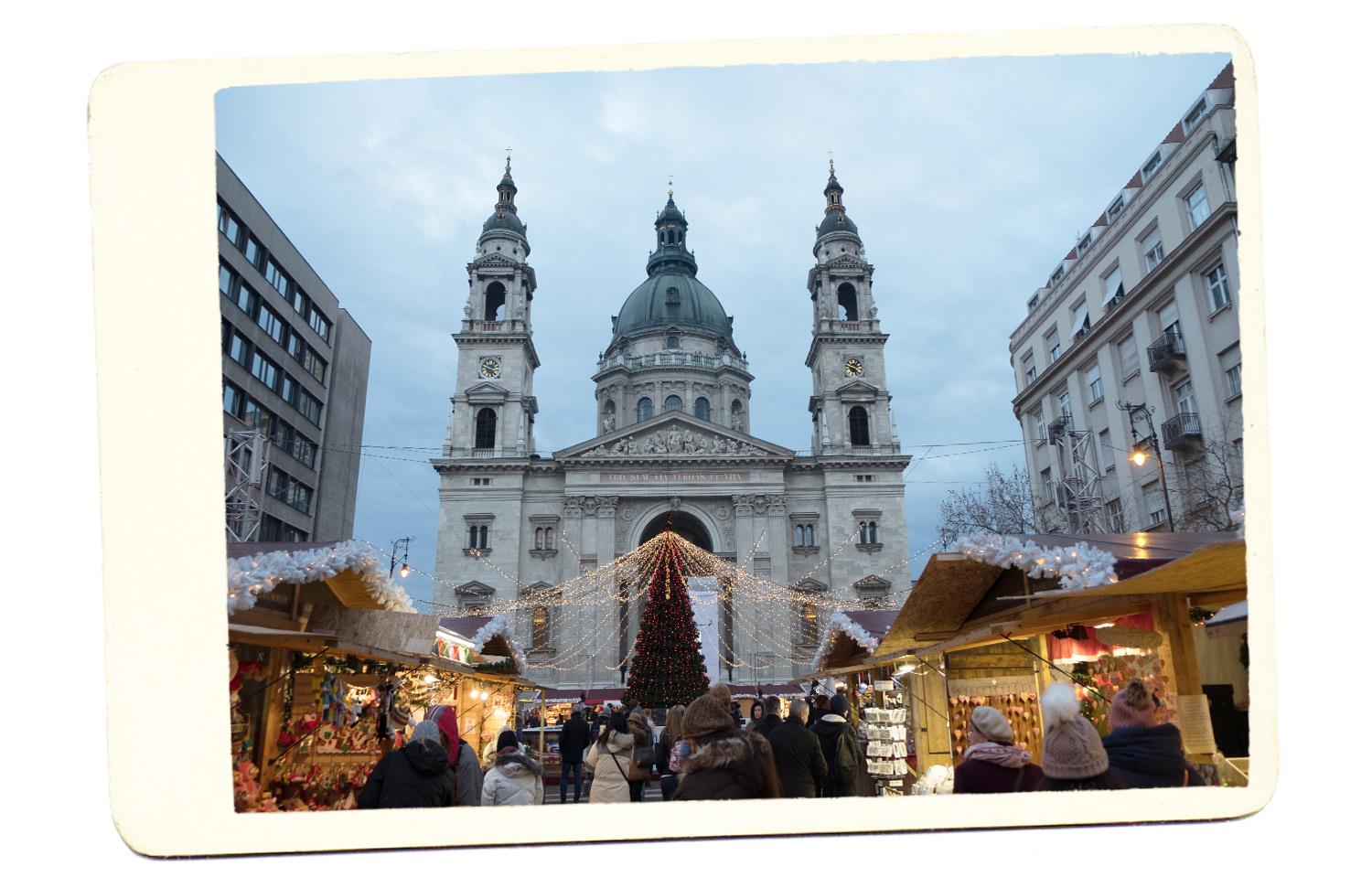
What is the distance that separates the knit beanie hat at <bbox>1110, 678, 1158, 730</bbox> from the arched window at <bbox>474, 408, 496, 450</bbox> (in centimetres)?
4423

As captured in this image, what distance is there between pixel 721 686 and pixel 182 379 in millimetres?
4516

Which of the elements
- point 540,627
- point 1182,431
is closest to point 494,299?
point 540,627

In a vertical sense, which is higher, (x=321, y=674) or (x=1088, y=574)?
(x=1088, y=574)

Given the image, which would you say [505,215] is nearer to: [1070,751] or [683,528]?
[683,528]

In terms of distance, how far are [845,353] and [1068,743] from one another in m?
46.4

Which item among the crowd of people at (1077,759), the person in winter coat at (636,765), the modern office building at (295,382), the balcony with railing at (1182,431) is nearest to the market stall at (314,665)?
the person in winter coat at (636,765)

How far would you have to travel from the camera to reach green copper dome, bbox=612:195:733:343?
61.8 metres

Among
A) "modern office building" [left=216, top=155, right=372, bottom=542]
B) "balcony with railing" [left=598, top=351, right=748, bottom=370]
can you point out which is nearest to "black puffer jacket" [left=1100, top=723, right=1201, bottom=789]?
"modern office building" [left=216, top=155, right=372, bottom=542]

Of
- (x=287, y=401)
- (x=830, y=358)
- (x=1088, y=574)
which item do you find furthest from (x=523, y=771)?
(x=830, y=358)

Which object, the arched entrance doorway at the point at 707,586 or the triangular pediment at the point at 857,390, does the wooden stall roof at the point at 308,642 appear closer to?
the arched entrance doorway at the point at 707,586

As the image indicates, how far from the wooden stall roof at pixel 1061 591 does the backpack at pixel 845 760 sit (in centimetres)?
148

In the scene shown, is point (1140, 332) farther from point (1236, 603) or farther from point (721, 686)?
point (721, 686)

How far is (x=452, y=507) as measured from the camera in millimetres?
44438

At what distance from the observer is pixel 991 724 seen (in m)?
4.52
